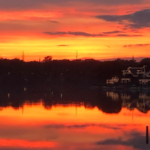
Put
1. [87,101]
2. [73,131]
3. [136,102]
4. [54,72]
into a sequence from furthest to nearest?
1. [54,72]
2. [87,101]
3. [136,102]
4. [73,131]

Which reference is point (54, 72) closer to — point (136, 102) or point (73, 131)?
point (136, 102)

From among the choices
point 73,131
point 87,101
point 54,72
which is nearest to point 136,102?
point 87,101

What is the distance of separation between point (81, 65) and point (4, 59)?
26.5 meters

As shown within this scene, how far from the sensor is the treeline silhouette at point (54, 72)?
400ft

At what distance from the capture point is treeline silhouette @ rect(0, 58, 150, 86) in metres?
122

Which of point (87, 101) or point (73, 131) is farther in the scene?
point (87, 101)

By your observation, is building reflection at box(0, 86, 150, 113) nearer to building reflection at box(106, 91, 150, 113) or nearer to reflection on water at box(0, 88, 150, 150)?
building reflection at box(106, 91, 150, 113)

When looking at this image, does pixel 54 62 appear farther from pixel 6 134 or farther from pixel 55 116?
pixel 6 134

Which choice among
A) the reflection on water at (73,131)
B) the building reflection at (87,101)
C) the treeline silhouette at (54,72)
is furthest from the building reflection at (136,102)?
the treeline silhouette at (54,72)

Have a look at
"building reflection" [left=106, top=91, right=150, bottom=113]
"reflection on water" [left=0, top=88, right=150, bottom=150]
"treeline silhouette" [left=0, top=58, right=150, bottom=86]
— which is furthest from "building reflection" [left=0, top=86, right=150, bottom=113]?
"treeline silhouette" [left=0, top=58, right=150, bottom=86]

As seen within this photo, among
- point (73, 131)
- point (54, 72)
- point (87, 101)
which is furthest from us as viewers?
point (54, 72)

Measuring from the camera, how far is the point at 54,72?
138625 mm

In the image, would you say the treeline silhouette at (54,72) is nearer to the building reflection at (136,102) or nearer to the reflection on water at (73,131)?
the building reflection at (136,102)

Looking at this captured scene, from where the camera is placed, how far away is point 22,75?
133000mm
